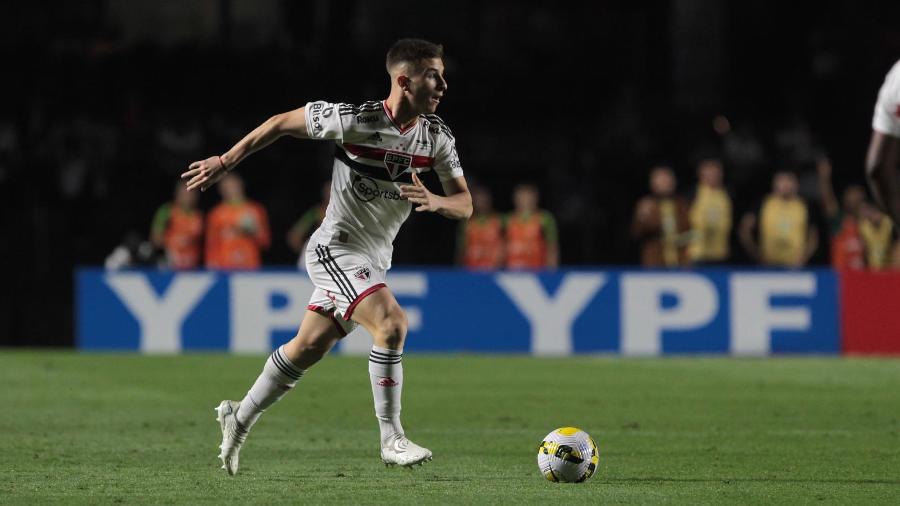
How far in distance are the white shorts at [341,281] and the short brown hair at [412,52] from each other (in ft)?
3.06

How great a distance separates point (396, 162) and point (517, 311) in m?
9.18

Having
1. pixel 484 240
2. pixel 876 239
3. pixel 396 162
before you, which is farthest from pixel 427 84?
pixel 876 239

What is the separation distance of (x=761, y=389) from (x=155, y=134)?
11152mm

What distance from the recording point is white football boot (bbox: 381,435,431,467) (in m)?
6.90

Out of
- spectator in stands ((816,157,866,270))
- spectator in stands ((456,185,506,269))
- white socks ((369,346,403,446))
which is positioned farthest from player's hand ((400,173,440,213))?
spectator in stands ((816,157,866,270))

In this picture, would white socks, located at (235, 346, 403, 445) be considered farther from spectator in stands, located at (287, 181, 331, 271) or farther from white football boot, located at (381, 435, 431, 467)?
spectator in stands, located at (287, 181, 331, 271)

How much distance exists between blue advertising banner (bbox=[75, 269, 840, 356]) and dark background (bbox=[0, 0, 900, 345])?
183cm

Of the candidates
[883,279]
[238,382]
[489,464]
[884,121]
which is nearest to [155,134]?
[238,382]

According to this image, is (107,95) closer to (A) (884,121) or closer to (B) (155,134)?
(B) (155,134)

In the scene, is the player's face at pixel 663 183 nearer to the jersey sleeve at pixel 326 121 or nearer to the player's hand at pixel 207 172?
the jersey sleeve at pixel 326 121

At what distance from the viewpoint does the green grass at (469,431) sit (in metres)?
6.61

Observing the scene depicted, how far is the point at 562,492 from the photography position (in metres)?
6.51

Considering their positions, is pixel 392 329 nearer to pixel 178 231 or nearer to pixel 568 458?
pixel 568 458

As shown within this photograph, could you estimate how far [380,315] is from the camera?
6.99m
